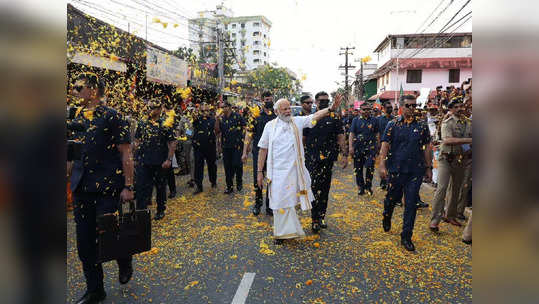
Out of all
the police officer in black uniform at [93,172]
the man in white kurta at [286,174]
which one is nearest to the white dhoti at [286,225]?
the man in white kurta at [286,174]

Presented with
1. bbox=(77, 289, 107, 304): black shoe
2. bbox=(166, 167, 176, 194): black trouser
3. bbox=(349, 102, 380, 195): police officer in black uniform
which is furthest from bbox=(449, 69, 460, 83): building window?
bbox=(77, 289, 107, 304): black shoe

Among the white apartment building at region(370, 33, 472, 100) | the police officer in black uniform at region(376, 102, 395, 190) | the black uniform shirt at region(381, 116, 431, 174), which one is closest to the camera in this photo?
the black uniform shirt at region(381, 116, 431, 174)

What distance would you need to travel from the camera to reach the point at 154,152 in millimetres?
6438

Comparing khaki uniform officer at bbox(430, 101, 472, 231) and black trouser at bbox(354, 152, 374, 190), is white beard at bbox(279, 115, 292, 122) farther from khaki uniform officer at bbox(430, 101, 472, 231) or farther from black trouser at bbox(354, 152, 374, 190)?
black trouser at bbox(354, 152, 374, 190)

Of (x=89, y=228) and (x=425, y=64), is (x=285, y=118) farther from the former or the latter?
(x=425, y=64)

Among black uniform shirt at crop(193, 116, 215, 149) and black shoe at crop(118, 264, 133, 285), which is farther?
black uniform shirt at crop(193, 116, 215, 149)

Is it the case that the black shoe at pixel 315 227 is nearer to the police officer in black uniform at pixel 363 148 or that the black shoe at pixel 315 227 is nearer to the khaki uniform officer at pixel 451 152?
the khaki uniform officer at pixel 451 152

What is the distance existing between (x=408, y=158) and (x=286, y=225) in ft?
6.90

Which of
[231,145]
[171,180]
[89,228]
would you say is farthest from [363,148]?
[89,228]

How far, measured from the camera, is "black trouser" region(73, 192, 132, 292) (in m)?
3.50
